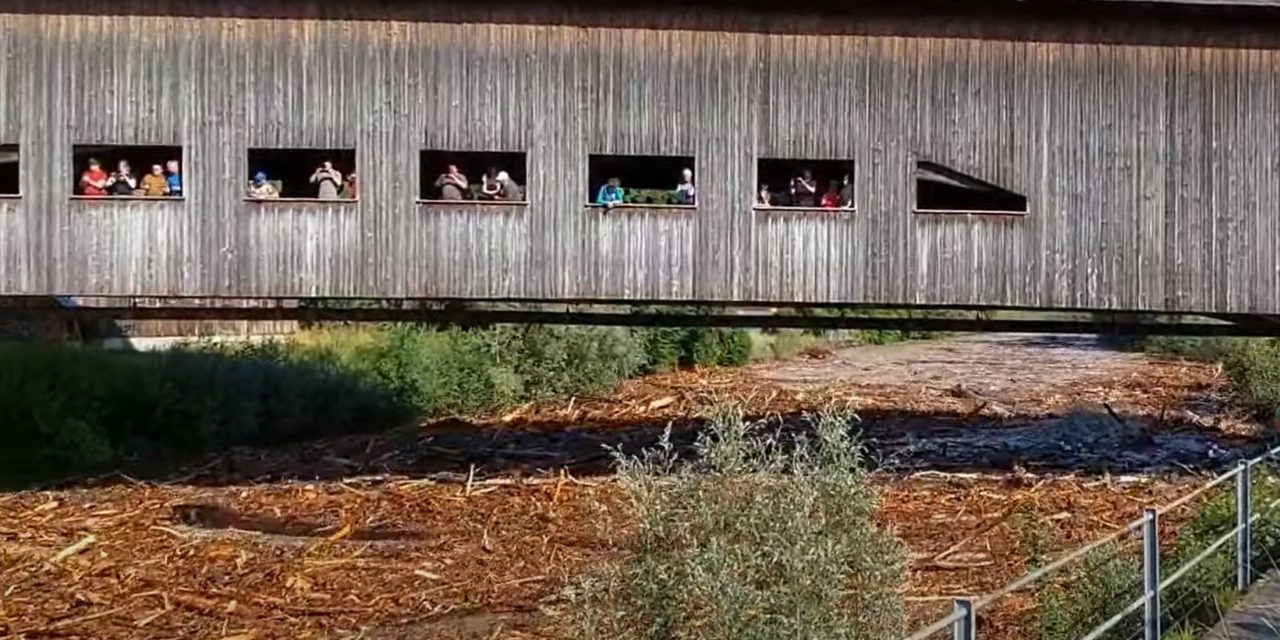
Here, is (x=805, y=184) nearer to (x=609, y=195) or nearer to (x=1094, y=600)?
(x=609, y=195)

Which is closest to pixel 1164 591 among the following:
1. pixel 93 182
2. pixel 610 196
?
pixel 610 196

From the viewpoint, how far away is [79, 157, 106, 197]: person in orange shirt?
13797mm

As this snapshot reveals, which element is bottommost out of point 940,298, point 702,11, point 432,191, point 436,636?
point 436,636

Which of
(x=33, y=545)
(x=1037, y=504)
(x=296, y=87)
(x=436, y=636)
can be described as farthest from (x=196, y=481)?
(x=1037, y=504)

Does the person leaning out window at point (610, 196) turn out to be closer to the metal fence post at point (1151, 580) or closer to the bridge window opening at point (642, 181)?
the bridge window opening at point (642, 181)

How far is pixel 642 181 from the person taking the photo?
15.5 m

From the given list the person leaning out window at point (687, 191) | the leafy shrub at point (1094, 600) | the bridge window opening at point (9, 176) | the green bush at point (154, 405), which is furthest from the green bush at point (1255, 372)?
the bridge window opening at point (9, 176)

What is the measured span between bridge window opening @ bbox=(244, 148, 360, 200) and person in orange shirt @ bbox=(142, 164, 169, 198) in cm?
66

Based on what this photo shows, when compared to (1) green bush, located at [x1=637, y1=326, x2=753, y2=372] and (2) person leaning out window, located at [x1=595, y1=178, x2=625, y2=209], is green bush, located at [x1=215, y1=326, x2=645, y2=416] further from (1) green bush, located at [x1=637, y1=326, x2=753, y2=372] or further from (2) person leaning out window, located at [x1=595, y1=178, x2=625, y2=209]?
(2) person leaning out window, located at [x1=595, y1=178, x2=625, y2=209]

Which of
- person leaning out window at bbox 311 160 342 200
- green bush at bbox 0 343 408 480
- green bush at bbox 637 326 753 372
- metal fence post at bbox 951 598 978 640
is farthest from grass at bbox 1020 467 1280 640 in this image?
green bush at bbox 637 326 753 372

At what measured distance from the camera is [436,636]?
34.9 feet

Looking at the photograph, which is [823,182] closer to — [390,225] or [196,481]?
[390,225]

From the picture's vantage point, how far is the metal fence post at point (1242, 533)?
8.95 m

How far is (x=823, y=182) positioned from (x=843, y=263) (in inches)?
29.9
